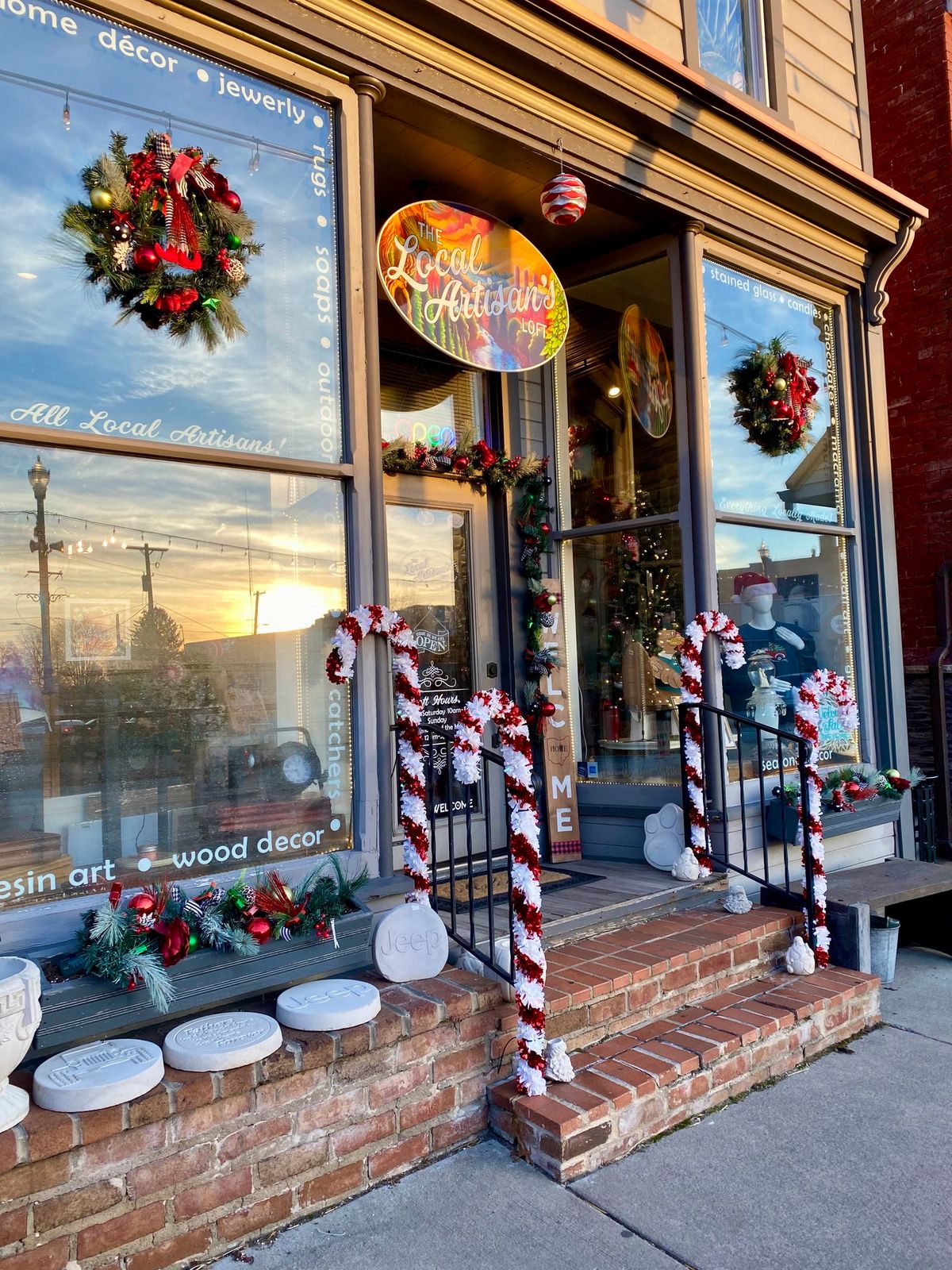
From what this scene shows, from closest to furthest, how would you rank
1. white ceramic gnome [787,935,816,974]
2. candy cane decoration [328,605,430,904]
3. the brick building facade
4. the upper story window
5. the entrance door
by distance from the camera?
candy cane decoration [328,605,430,904] → white ceramic gnome [787,935,816,974] → the entrance door → the upper story window → the brick building facade

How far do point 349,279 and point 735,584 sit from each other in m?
2.81

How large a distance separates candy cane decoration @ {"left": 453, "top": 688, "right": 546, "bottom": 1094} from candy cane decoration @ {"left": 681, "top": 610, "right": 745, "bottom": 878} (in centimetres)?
173

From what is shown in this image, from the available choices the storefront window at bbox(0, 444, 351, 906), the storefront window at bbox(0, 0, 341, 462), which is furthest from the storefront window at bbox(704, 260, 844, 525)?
the storefront window at bbox(0, 444, 351, 906)

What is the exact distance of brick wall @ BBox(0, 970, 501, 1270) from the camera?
2156 mm

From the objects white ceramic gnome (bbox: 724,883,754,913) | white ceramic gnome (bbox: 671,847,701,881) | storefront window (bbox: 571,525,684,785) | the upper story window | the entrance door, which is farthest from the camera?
the upper story window

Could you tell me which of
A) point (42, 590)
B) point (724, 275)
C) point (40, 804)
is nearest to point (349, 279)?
point (42, 590)

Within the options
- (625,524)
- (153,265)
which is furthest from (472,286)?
(153,265)

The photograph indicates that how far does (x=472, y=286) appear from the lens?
4.40 meters

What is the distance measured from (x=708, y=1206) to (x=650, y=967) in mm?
991

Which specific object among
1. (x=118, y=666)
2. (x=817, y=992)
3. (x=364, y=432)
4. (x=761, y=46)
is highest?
(x=761, y=46)

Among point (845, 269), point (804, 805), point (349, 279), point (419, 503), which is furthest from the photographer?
point (845, 269)

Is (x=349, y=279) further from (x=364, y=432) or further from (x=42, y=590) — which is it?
(x=42, y=590)

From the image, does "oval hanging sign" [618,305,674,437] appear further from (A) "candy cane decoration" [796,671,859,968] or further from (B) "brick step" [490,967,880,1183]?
(B) "brick step" [490,967,880,1183]

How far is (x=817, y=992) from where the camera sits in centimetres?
378
